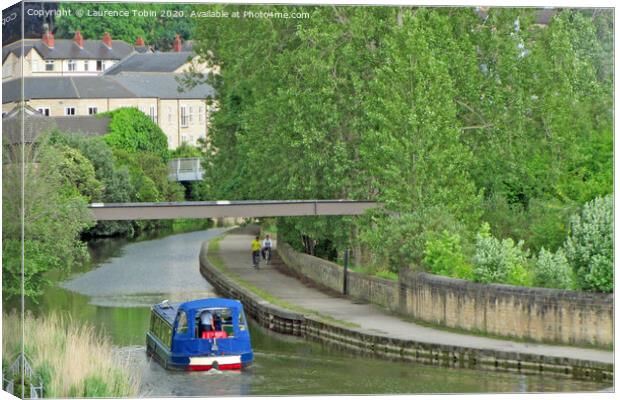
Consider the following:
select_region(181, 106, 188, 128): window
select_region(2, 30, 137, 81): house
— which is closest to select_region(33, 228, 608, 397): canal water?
select_region(181, 106, 188, 128): window

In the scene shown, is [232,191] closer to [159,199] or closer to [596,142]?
[159,199]

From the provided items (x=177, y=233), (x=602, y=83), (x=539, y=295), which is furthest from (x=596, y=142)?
(x=177, y=233)

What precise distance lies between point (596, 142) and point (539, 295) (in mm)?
6503

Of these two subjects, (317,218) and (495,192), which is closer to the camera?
(495,192)

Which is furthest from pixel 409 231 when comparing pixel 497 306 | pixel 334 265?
pixel 334 265

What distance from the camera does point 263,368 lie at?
4806 centimetres

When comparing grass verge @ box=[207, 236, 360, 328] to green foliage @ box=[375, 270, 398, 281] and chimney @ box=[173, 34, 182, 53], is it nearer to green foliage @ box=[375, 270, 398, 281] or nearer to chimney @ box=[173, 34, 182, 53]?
green foliage @ box=[375, 270, 398, 281]

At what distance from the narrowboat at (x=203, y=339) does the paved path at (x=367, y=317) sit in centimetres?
434

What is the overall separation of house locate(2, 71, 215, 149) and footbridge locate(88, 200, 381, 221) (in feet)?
6.02

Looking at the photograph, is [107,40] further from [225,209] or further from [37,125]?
[225,209]

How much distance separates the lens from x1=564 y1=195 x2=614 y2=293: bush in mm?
45531

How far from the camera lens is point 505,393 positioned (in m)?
42.9

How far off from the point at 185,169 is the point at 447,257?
30.8ft

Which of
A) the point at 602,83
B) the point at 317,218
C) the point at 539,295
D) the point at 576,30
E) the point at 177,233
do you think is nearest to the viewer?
the point at 539,295
